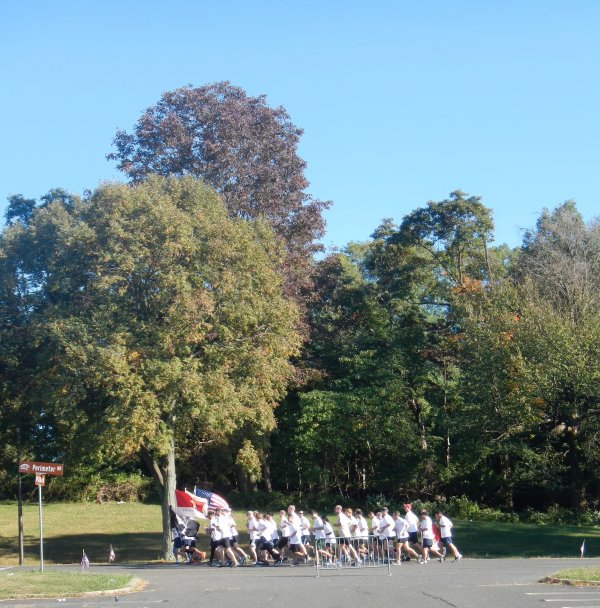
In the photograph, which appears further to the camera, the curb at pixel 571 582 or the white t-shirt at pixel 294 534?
the white t-shirt at pixel 294 534

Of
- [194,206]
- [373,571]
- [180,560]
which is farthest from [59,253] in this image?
[373,571]

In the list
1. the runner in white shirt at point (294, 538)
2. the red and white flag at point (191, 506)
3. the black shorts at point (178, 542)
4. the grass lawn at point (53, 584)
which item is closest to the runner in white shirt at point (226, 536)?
the red and white flag at point (191, 506)

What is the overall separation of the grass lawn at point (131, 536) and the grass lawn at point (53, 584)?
13.1 meters

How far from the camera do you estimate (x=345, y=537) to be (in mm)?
24281

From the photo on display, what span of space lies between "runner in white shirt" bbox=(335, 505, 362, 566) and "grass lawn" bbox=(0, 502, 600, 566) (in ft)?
25.8

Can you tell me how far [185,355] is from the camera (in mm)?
31203

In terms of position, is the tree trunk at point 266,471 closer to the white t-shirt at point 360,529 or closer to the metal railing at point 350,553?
the metal railing at point 350,553

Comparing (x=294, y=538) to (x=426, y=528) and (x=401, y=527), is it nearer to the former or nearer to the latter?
(x=401, y=527)

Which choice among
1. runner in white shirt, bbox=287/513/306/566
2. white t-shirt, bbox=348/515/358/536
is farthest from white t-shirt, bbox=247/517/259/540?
white t-shirt, bbox=348/515/358/536

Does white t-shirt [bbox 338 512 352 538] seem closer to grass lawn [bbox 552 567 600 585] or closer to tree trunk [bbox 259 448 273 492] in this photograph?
grass lawn [bbox 552 567 600 585]

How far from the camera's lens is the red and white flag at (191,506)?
88.4ft

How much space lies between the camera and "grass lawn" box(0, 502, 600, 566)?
1323 inches

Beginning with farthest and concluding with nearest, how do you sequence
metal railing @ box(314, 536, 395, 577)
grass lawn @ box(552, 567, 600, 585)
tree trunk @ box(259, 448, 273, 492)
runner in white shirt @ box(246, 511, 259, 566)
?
tree trunk @ box(259, 448, 273, 492) < runner in white shirt @ box(246, 511, 259, 566) < metal railing @ box(314, 536, 395, 577) < grass lawn @ box(552, 567, 600, 585)

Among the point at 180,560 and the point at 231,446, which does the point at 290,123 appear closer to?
the point at 231,446
